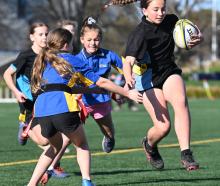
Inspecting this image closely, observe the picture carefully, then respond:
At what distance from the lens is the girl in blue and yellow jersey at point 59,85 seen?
27.7 ft

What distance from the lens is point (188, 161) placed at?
945cm

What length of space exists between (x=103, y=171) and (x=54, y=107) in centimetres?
271

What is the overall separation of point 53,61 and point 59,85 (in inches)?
9.9

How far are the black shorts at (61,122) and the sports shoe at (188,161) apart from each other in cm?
155

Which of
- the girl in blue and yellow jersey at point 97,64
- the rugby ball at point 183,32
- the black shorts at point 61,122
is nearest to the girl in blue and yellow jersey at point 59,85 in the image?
the black shorts at point 61,122

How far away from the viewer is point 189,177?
1022 cm

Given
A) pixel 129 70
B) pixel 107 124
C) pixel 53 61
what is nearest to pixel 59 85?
pixel 53 61

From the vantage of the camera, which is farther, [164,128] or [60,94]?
[164,128]

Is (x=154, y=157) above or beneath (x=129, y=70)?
beneath

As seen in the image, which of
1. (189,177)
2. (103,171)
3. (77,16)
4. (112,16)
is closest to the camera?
(189,177)

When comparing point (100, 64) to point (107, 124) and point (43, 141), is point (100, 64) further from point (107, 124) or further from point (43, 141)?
point (43, 141)

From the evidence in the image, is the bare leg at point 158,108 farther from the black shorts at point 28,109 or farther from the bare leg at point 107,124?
the black shorts at point 28,109

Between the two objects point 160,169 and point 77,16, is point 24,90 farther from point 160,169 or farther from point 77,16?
point 77,16

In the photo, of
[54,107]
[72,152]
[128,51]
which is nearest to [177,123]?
[128,51]
